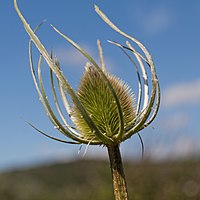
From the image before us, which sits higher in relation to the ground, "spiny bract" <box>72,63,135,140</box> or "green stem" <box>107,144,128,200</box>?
"spiny bract" <box>72,63,135,140</box>

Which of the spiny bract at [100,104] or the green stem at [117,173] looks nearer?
the green stem at [117,173]

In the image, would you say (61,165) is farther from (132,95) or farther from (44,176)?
(132,95)

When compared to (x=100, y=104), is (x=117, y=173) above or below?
below

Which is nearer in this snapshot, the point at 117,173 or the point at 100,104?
the point at 117,173

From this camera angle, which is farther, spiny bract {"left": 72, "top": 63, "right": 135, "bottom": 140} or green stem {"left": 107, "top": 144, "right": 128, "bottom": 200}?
spiny bract {"left": 72, "top": 63, "right": 135, "bottom": 140}

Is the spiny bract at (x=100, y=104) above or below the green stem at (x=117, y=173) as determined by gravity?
above
